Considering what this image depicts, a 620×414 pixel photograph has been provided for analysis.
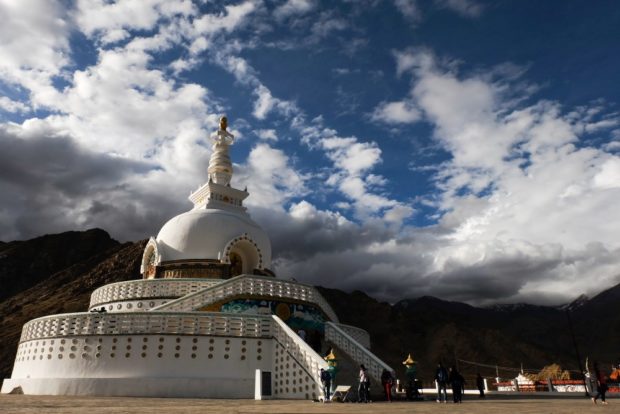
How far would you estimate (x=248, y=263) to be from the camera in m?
29.3

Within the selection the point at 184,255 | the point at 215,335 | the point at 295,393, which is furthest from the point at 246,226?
the point at 295,393

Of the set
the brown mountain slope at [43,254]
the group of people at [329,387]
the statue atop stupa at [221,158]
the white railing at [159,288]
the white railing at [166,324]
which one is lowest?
the group of people at [329,387]

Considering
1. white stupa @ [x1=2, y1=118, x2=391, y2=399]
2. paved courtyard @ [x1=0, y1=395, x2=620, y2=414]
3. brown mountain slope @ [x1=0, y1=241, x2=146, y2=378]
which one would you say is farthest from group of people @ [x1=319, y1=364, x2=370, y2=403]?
brown mountain slope @ [x1=0, y1=241, x2=146, y2=378]

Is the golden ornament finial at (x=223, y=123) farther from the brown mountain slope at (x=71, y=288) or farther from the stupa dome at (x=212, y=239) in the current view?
the brown mountain slope at (x=71, y=288)

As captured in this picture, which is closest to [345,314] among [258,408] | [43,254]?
[43,254]

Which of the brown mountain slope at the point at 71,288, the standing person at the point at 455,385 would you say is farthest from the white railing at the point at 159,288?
the brown mountain slope at the point at 71,288

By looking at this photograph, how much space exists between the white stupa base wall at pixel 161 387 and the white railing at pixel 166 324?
164cm

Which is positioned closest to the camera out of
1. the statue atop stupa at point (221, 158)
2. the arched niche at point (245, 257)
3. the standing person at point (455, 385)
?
the standing person at point (455, 385)

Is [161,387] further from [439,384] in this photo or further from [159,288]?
[439,384]

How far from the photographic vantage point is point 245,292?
20953 millimetres

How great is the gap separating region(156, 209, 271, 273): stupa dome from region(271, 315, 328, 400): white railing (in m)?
10.00

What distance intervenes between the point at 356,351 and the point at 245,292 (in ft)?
17.6

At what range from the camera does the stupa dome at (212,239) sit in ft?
91.4

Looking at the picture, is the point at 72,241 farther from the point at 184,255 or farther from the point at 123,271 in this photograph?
the point at 184,255
